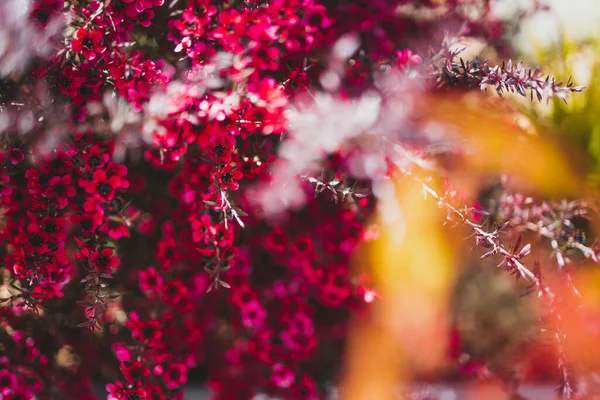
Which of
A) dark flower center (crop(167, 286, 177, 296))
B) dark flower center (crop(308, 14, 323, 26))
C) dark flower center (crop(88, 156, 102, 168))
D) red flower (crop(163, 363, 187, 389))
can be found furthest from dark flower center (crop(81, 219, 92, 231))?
dark flower center (crop(308, 14, 323, 26))

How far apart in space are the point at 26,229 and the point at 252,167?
1.61ft

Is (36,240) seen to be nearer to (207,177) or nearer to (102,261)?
(102,261)

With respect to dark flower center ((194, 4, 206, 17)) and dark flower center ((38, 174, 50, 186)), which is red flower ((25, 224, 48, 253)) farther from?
dark flower center ((194, 4, 206, 17))

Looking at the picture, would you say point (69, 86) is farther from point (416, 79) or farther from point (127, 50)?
point (416, 79)

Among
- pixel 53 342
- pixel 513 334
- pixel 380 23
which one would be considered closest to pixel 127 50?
pixel 380 23

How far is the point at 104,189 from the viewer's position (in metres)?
0.98

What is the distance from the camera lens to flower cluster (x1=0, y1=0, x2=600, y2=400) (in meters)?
0.95

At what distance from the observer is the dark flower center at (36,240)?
94cm

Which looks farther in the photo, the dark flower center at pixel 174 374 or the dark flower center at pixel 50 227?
the dark flower center at pixel 174 374

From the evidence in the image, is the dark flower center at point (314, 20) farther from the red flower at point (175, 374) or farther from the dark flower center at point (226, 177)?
the red flower at point (175, 374)

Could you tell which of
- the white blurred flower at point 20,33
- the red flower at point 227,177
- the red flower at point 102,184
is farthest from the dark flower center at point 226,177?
the white blurred flower at point 20,33

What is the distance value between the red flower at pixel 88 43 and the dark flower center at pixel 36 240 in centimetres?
37

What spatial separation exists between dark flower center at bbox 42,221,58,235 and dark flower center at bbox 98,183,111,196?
111mm

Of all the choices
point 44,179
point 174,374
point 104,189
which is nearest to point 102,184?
point 104,189
